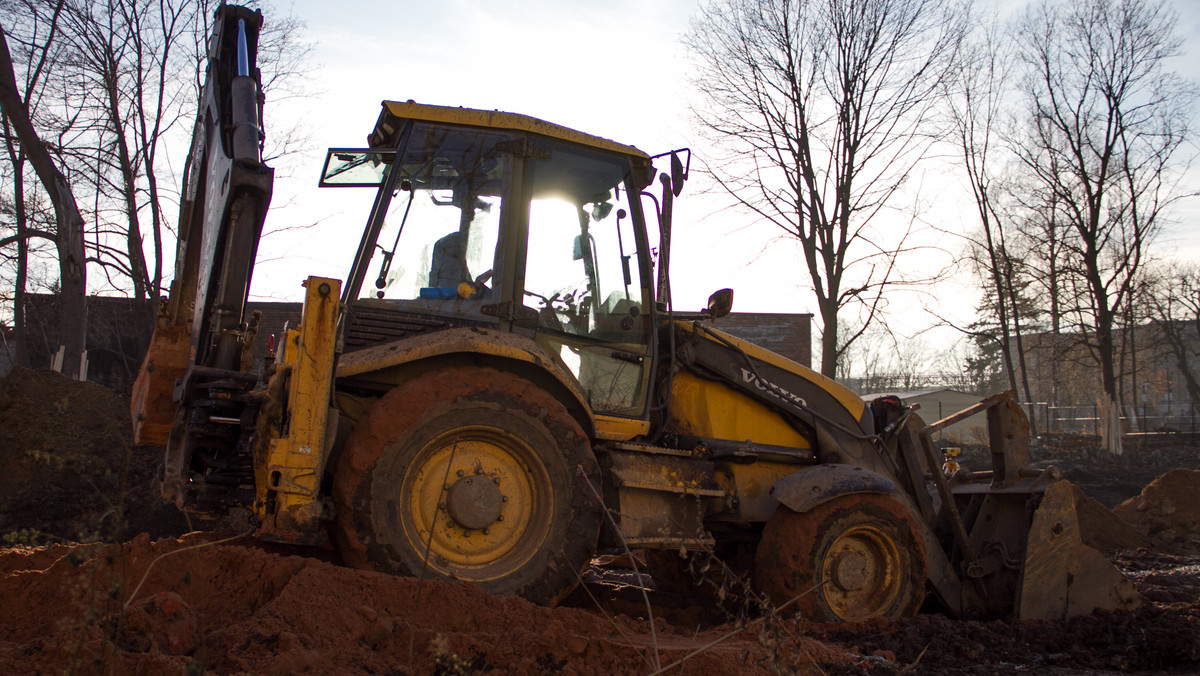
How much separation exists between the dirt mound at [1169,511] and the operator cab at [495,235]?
865 cm

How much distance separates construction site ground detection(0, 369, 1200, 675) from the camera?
3014 mm

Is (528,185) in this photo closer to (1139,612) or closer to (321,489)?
(321,489)

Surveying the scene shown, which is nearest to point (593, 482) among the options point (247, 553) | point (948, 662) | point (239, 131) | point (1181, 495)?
point (247, 553)

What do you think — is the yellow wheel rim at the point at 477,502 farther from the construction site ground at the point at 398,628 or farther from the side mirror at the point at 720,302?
the side mirror at the point at 720,302

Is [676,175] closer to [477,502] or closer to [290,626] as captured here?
[477,502]

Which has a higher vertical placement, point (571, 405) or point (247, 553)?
point (571, 405)

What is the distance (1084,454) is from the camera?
22984 mm

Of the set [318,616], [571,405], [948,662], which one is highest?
[571,405]

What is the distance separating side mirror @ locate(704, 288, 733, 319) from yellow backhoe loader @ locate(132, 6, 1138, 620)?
17 mm

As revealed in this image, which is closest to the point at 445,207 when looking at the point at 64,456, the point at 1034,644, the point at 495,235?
the point at 495,235

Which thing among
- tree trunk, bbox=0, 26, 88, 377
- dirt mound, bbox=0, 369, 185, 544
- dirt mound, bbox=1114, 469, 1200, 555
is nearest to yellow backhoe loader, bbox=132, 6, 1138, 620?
dirt mound, bbox=0, 369, 185, 544

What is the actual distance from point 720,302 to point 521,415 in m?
1.60

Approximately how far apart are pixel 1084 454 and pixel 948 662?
69.7 feet

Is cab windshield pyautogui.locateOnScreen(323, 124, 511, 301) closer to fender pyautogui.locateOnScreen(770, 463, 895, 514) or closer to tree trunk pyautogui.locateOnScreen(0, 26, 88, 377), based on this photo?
fender pyautogui.locateOnScreen(770, 463, 895, 514)
